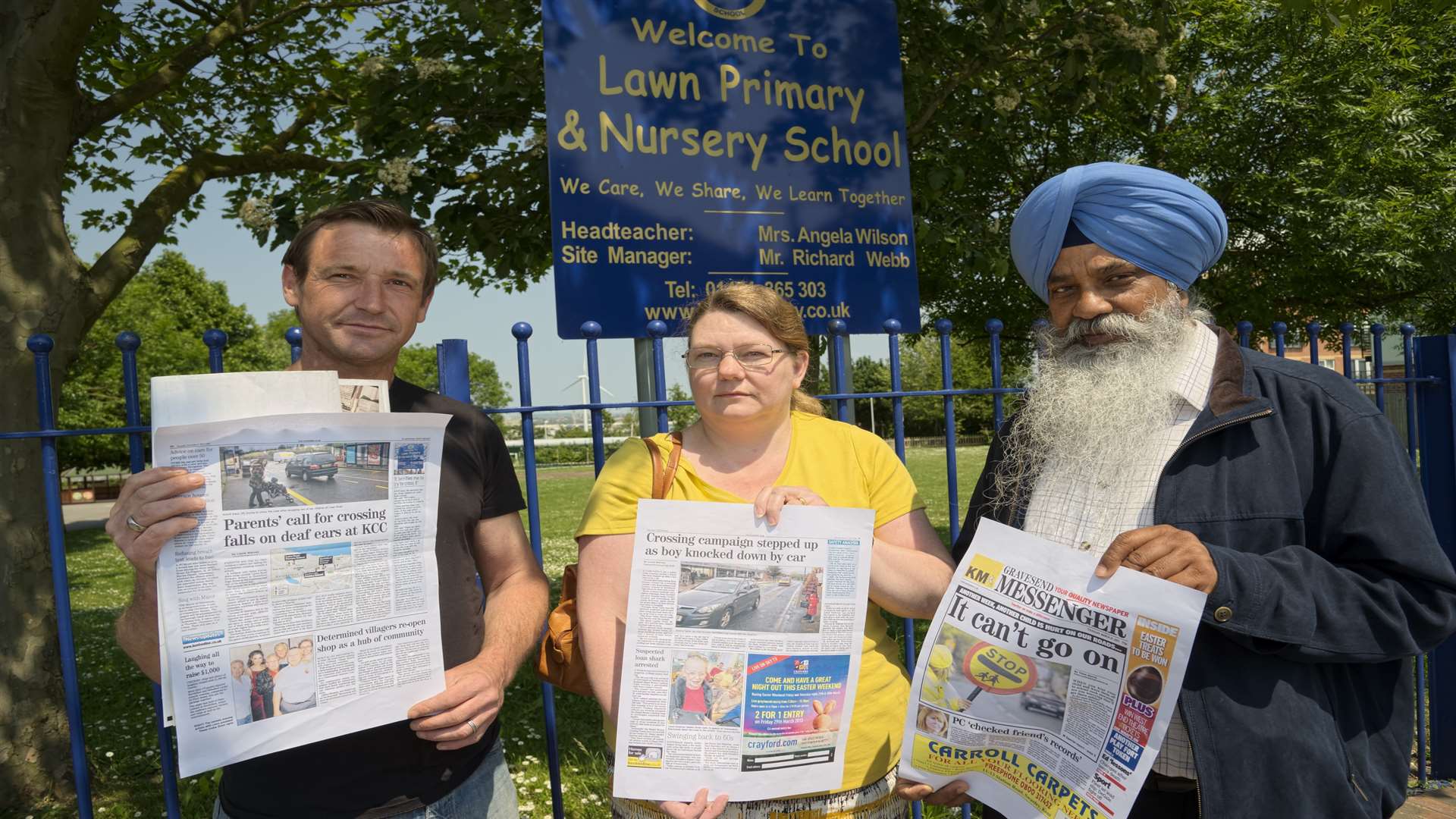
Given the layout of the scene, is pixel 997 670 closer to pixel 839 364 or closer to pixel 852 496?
pixel 852 496

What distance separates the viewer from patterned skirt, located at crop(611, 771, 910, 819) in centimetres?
206

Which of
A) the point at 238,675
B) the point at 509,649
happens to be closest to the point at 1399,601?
the point at 509,649

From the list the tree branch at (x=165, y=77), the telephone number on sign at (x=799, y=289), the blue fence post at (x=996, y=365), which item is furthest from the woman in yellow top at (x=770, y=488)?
the tree branch at (x=165, y=77)

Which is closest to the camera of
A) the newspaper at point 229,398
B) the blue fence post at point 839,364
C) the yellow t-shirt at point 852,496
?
the newspaper at point 229,398

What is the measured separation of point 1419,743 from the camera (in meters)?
4.02

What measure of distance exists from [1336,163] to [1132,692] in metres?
12.3

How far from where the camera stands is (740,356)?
211 centimetres

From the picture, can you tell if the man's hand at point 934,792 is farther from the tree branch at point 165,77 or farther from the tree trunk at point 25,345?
the tree branch at point 165,77

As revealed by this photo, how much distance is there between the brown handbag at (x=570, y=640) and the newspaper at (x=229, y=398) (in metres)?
0.69

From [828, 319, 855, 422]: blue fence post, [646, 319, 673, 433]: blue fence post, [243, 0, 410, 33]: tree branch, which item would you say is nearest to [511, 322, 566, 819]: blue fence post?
[646, 319, 673, 433]: blue fence post

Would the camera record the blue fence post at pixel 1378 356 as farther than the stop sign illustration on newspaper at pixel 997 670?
Yes

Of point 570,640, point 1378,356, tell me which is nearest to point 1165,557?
point 570,640

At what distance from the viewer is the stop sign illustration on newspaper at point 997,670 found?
5.68 feet

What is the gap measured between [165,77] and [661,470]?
5.00 m
